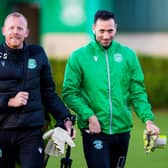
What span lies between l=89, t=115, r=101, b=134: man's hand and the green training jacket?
51mm

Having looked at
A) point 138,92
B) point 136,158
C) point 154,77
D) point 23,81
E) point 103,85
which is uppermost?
point 23,81

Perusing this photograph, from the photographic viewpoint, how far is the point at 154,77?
22.1 metres

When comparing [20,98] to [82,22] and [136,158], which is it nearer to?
[136,158]

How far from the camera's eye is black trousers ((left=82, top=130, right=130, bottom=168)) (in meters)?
7.87

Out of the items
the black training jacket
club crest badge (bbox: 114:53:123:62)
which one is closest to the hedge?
club crest badge (bbox: 114:53:123:62)

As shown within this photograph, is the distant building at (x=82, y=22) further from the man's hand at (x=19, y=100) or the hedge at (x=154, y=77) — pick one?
the man's hand at (x=19, y=100)

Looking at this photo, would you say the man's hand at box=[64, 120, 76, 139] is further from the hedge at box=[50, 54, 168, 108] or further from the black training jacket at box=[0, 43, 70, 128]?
the hedge at box=[50, 54, 168, 108]

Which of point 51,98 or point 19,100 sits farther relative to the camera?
point 51,98

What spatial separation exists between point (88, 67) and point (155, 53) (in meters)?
18.6

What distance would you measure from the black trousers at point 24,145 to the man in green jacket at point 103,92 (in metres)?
0.60

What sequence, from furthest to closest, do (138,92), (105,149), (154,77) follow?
(154,77), (138,92), (105,149)

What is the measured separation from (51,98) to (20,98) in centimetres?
49

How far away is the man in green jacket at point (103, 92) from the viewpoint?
788cm

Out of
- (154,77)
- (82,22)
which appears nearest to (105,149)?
(154,77)
